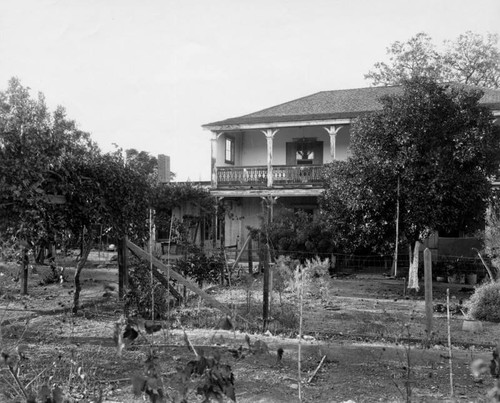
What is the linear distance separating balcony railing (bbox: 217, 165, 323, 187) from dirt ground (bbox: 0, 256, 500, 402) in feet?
36.2

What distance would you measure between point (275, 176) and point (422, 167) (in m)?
11.1

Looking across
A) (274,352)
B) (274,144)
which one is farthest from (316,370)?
(274,144)

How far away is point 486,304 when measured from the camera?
33.0 ft

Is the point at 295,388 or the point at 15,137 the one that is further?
the point at 15,137

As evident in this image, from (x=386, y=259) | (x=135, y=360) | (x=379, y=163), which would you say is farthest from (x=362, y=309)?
(x=386, y=259)

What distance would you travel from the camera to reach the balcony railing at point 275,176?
23.2 metres

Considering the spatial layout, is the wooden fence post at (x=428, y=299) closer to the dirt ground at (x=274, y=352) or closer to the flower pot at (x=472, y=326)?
the dirt ground at (x=274, y=352)

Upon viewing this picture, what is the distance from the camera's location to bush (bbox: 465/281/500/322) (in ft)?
32.5

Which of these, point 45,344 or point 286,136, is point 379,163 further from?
point 286,136

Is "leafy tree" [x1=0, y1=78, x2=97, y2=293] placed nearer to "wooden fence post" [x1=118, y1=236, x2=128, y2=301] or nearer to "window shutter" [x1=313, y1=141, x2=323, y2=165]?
"wooden fence post" [x1=118, y1=236, x2=128, y2=301]

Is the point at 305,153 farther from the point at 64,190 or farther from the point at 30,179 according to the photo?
the point at 30,179

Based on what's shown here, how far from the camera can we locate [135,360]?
6.31 meters

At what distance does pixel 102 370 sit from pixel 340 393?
2434mm

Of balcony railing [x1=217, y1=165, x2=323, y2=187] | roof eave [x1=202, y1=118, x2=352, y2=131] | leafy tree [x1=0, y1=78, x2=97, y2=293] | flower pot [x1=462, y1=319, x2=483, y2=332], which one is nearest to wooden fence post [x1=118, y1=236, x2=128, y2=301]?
leafy tree [x1=0, y1=78, x2=97, y2=293]
